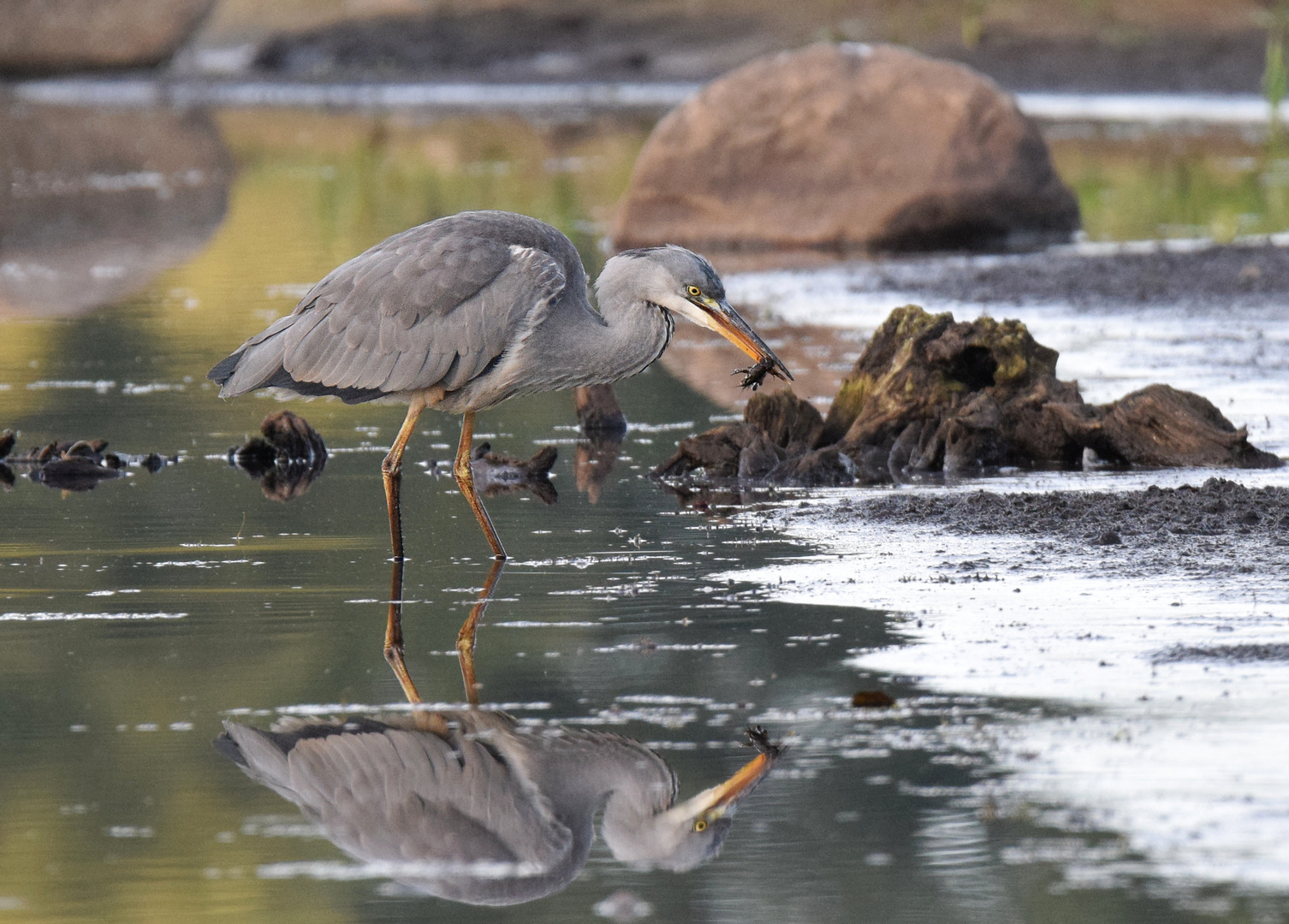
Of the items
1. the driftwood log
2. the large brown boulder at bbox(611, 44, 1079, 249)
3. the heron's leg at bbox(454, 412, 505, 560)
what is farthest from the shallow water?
the large brown boulder at bbox(611, 44, 1079, 249)

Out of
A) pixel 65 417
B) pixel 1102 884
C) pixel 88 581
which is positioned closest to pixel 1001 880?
pixel 1102 884

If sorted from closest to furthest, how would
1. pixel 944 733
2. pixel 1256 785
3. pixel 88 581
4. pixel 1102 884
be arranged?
pixel 1102 884
pixel 1256 785
pixel 944 733
pixel 88 581

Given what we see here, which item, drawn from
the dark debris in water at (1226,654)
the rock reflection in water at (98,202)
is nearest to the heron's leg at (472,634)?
the dark debris in water at (1226,654)

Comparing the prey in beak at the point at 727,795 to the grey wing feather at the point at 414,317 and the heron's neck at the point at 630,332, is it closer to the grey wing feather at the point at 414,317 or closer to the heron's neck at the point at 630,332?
the heron's neck at the point at 630,332

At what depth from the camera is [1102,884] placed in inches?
173

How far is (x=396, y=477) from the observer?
788 centimetres

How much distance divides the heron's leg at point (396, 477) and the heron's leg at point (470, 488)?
236 mm

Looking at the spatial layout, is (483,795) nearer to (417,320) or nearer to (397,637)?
(397,637)

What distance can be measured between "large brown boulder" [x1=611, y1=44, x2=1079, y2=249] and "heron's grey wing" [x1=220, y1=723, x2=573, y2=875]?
13388 mm

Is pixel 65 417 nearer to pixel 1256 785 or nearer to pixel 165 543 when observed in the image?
pixel 165 543

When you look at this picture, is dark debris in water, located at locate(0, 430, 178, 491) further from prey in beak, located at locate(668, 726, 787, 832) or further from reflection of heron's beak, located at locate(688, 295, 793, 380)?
prey in beak, located at locate(668, 726, 787, 832)

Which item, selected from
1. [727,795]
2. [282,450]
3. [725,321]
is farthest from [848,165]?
[727,795]

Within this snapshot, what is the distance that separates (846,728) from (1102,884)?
1167 mm

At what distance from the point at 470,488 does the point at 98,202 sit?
1682cm
